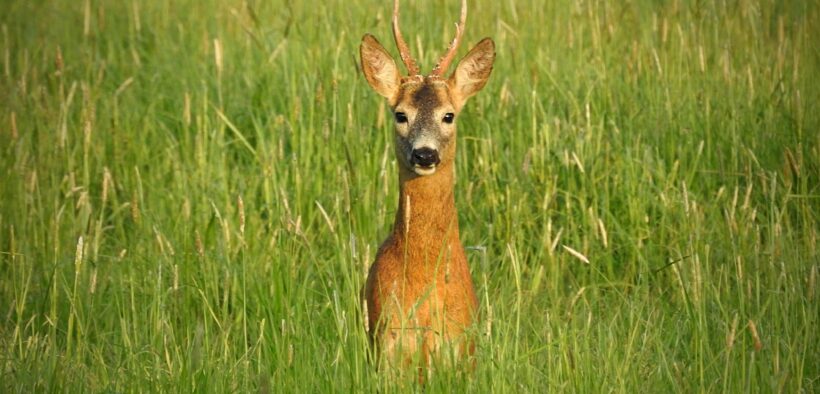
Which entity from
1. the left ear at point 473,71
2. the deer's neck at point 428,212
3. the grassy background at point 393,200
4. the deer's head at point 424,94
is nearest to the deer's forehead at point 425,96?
the deer's head at point 424,94

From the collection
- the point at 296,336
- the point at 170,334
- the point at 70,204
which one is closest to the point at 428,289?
the point at 296,336

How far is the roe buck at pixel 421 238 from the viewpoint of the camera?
431cm

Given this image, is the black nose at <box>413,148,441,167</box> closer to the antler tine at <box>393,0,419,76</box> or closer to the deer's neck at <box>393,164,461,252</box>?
the deer's neck at <box>393,164,461,252</box>

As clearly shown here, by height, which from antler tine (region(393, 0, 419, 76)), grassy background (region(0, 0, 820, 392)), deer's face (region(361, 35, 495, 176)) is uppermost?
antler tine (region(393, 0, 419, 76))

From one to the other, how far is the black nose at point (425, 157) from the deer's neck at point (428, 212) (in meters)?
0.12

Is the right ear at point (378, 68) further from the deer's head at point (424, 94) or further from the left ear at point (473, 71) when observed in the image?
the left ear at point (473, 71)

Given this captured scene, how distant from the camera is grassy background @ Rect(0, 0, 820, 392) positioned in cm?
419

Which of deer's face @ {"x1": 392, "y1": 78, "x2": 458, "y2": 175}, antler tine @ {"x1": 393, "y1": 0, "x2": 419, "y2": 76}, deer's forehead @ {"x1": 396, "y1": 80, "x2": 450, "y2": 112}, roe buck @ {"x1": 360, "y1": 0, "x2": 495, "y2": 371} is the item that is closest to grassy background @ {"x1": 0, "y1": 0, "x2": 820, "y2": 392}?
roe buck @ {"x1": 360, "y1": 0, "x2": 495, "y2": 371}

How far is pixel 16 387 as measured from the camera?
4.04m

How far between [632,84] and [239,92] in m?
Result: 2.04

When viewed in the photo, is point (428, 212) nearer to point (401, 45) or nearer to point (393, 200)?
point (401, 45)

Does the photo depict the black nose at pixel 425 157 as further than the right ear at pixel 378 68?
No

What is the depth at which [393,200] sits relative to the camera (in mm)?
5871

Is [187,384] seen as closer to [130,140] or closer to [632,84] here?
[130,140]
